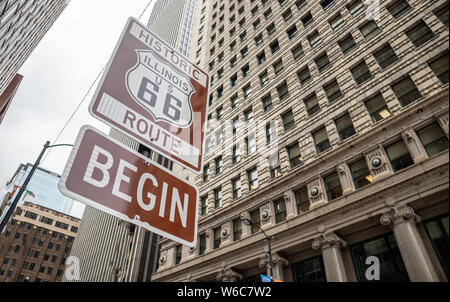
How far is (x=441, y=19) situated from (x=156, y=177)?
19962mm

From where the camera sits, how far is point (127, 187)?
288cm

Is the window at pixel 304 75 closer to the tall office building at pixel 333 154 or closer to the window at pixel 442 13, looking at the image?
the tall office building at pixel 333 154

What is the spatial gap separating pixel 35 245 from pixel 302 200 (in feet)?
321

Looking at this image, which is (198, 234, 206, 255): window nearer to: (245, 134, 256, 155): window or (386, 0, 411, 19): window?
(245, 134, 256, 155): window

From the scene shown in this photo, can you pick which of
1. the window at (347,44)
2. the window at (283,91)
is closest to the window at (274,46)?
the window at (283,91)

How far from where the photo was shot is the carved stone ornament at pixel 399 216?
42.4 ft

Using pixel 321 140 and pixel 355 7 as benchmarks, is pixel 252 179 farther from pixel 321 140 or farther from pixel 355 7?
pixel 355 7

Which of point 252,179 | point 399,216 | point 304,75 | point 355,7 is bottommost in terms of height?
point 399,216

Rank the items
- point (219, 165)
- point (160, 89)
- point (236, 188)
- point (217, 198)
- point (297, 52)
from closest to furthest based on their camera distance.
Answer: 1. point (160, 89)
2. point (236, 188)
3. point (217, 198)
4. point (297, 52)
5. point (219, 165)

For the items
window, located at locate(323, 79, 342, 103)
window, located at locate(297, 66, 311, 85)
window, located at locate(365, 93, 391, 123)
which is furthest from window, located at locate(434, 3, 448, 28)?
window, located at locate(297, 66, 311, 85)

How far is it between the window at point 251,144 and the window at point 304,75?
5960 mm

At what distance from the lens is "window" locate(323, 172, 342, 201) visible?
16562mm

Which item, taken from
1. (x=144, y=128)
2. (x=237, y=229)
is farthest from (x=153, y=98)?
(x=237, y=229)

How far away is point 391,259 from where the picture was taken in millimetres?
13617
